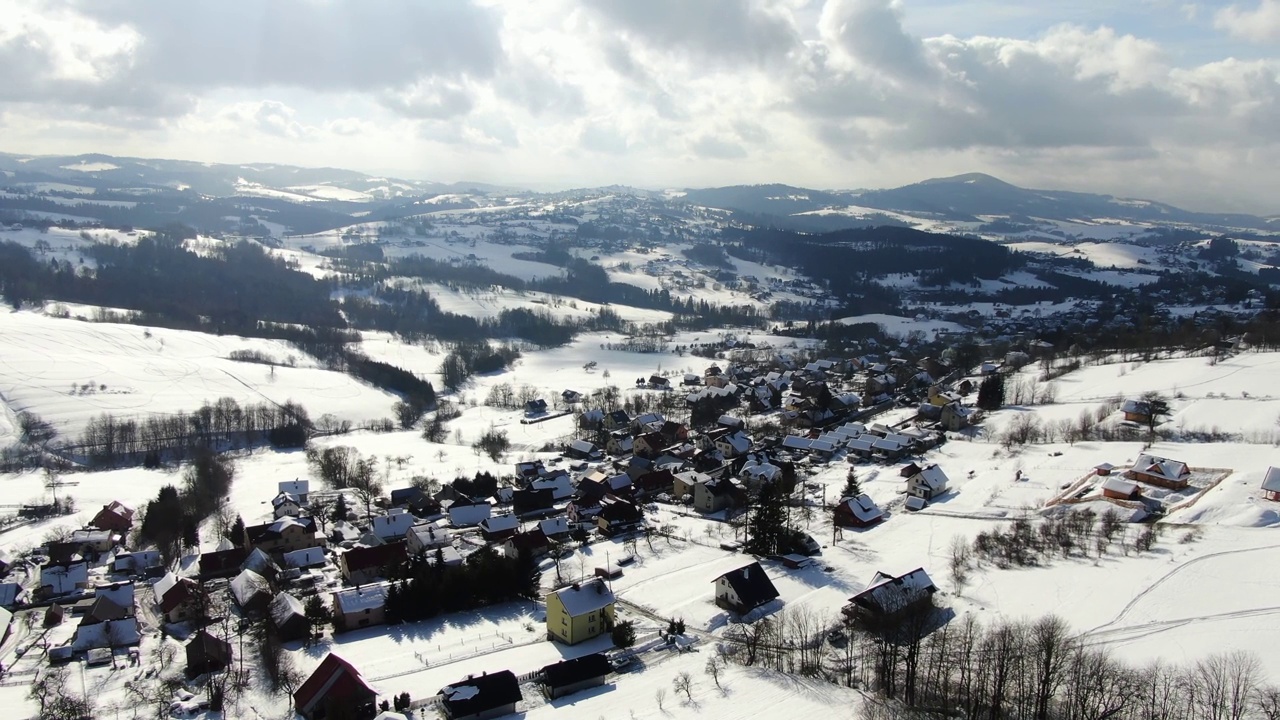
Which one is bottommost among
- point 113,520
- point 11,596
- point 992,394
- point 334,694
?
point 113,520

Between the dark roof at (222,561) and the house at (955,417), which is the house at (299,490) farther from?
the house at (955,417)

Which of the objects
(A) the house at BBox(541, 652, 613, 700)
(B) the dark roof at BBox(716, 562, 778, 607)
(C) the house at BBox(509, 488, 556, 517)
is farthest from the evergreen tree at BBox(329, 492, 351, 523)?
(B) the dark roof at BBox(716, 562, 778, 607)

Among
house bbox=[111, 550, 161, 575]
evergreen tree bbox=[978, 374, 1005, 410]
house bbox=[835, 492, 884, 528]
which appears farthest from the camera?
evergreen tree bbox=[978, 374, 1005, 410]

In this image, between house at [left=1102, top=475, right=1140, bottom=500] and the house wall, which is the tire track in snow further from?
the house wall

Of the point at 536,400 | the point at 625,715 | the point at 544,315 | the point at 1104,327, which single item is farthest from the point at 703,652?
the point at 544,315

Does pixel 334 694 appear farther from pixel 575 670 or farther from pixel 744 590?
pixel 744 590

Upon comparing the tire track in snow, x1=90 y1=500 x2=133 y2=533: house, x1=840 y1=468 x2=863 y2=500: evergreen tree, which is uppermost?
the tire track in snow

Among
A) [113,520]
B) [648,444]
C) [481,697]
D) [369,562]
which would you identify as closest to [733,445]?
[648,444]
